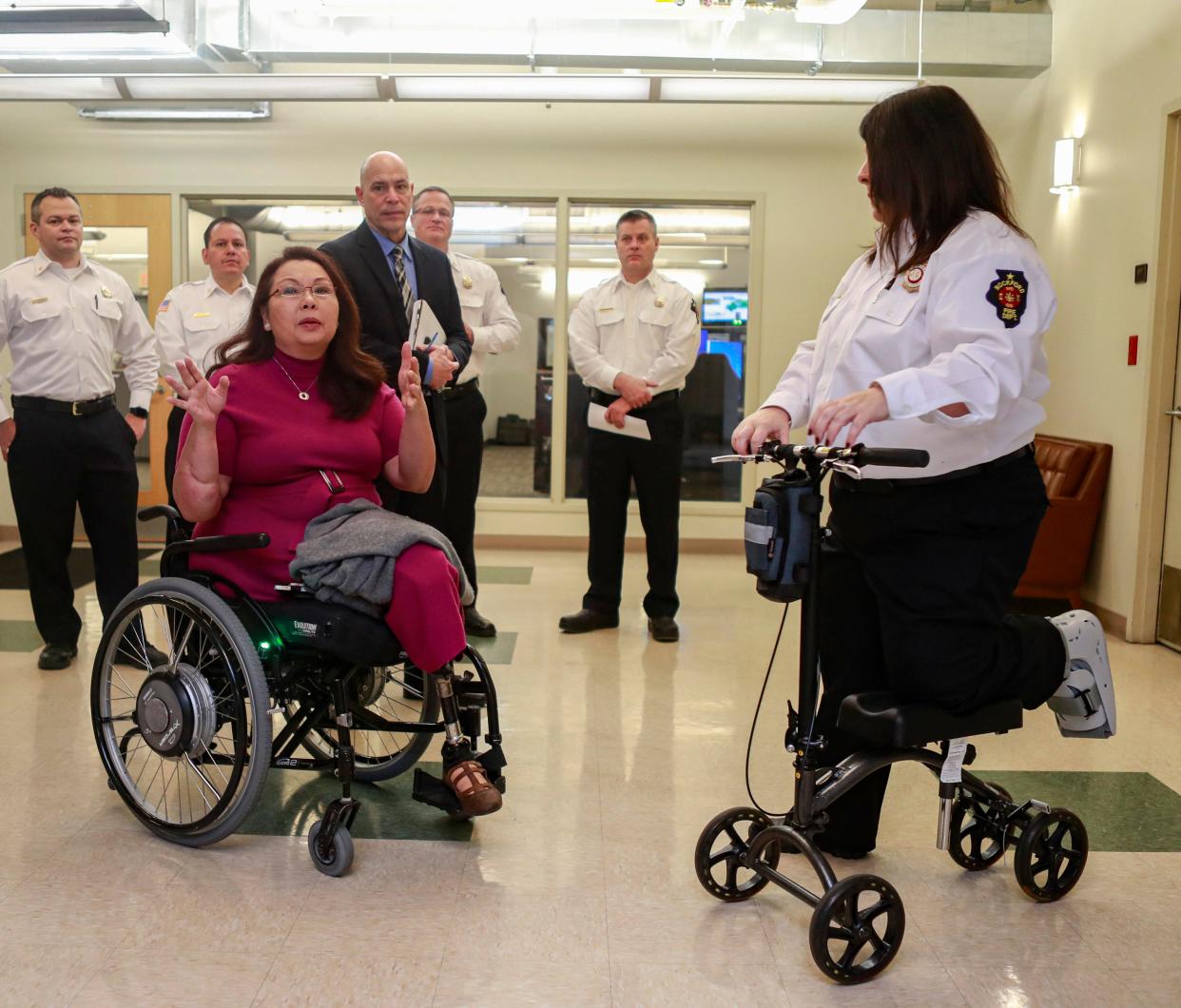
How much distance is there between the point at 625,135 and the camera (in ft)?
22.1

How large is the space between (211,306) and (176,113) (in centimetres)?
235

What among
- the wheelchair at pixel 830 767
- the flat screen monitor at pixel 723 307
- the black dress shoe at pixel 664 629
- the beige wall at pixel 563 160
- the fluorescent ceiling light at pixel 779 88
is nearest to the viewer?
the wheelchair at pixel 830 767

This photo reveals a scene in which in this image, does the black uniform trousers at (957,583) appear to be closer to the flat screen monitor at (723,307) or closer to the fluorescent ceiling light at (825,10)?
the fluorescent ceiling light at (825,10)

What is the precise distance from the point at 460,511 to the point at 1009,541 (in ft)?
9.07

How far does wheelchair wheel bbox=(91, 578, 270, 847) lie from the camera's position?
2303 millimetres

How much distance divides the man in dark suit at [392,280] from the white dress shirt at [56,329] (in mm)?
1109

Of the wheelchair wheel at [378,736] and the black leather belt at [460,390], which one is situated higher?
the black leather belt at [460,390]

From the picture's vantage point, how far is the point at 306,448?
2621 mm

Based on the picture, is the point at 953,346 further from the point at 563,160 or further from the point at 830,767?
the point at 563,160

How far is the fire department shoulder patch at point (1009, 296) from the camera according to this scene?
1.94m

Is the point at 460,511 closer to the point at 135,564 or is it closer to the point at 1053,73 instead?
the point at 135,564

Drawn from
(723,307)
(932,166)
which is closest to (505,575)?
(723,307)

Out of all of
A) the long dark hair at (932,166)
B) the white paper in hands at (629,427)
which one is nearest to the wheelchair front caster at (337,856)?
the long dark hair at (932,166)

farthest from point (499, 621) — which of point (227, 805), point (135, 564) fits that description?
point (227, 805)
